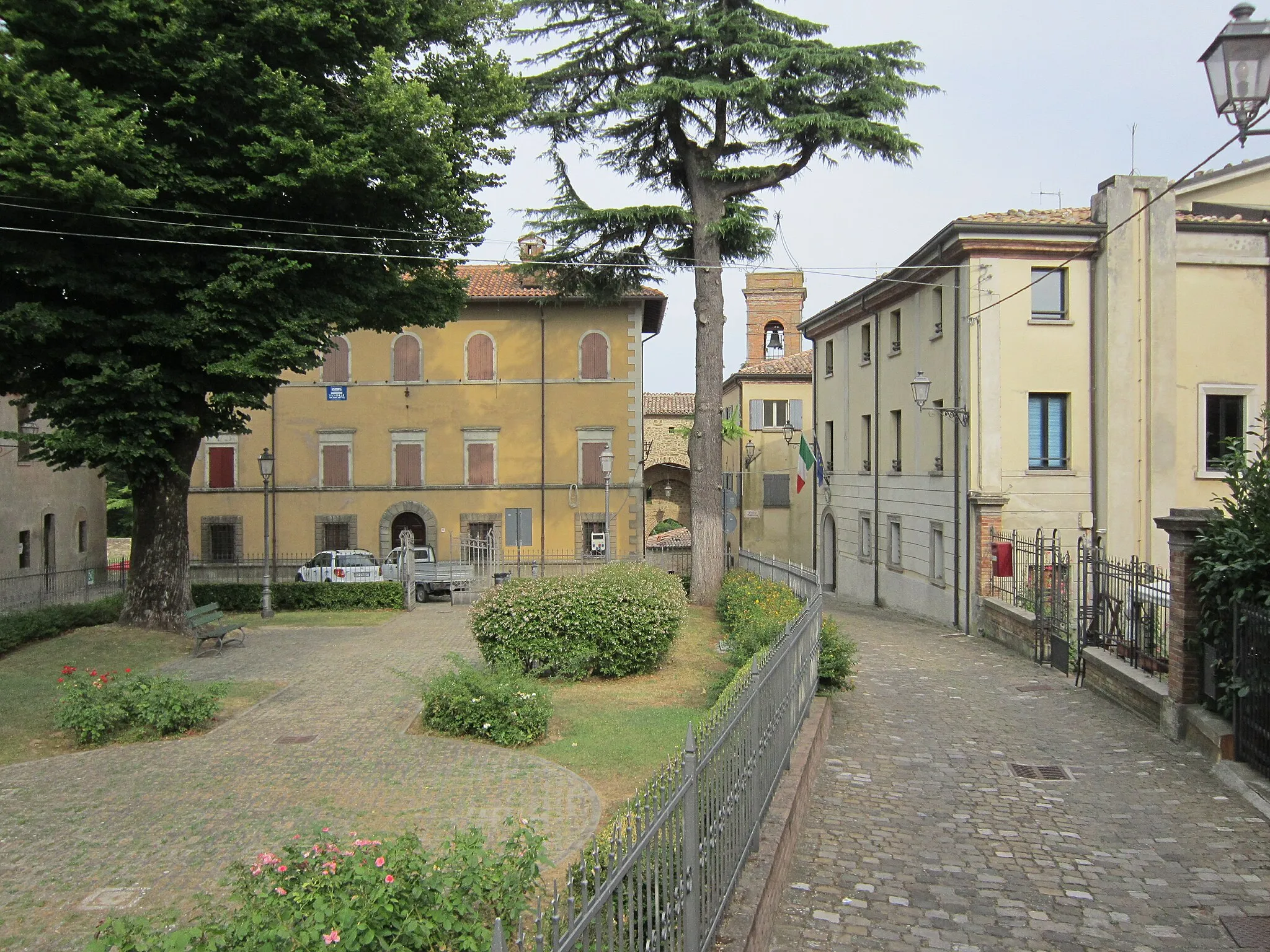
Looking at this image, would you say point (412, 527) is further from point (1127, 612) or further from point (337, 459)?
point (1127, 612)

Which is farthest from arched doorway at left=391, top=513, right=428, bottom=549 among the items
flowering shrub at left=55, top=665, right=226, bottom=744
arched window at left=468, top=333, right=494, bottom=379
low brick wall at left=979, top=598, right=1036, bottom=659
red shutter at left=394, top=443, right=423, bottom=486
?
flowering shrub at left=55, top=665, right=226, bottom=744

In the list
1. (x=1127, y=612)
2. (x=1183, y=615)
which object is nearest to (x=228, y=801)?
(x=1183, y=615)

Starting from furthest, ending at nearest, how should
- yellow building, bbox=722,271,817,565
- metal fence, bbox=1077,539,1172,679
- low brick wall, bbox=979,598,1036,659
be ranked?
yellow building, bbox=722,271,817,565 < low brick wall, bbox=979,598,1036,659 < metal fence, bbox=1077,539,1172,679

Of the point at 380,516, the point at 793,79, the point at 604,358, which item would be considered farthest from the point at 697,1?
the point at 380,516

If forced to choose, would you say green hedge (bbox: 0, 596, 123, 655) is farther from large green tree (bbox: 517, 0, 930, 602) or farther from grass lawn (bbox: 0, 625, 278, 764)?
large green tree (bbox: 517, 0, 930, 602)

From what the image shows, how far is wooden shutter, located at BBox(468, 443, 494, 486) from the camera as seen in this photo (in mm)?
32062

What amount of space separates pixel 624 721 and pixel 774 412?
34038 millimetres

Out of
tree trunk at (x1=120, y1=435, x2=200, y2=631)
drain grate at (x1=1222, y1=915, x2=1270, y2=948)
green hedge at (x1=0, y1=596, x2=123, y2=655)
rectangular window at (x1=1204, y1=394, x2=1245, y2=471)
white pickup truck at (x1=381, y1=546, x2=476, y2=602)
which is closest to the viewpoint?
drain grate at (x1=1222, y1=915, x2=1270, y2=948)

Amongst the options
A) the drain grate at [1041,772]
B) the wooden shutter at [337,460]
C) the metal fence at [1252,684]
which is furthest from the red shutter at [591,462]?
the metal fence at [1252,684]

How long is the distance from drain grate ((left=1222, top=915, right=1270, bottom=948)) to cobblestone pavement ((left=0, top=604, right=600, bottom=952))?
399 cm

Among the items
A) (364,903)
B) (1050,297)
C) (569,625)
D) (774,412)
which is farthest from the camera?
(774,412)

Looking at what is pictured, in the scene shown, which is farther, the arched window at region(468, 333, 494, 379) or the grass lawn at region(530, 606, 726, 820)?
the arched window at region(468, 333, 494, 379)

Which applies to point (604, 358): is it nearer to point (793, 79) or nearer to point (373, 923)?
point (793, 79)

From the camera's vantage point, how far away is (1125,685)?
11.4 meters
